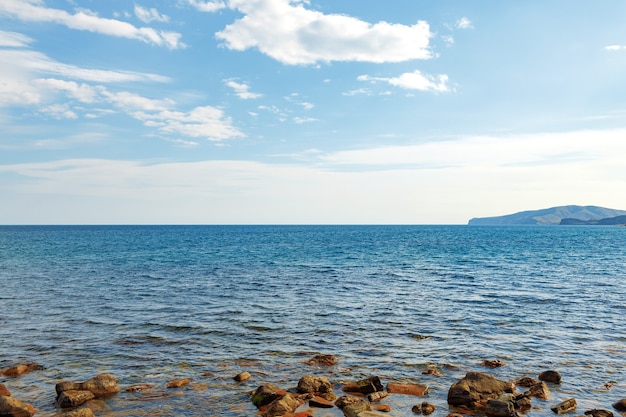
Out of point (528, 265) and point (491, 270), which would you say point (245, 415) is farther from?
point (528, 265)

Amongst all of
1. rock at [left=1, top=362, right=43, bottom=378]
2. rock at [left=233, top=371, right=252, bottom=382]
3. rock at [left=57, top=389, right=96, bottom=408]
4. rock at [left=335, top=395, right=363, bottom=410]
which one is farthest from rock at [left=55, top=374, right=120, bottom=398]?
rock at [left=335, top=395, right=363, bottom=410]

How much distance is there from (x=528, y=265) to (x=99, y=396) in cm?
6137

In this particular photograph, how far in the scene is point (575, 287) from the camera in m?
42.8

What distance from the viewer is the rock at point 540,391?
16281 mm

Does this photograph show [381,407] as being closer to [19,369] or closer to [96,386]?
[96,386]

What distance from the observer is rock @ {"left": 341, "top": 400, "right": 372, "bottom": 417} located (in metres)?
14.5

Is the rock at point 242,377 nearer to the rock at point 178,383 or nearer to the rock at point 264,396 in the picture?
the rock at point 178,383

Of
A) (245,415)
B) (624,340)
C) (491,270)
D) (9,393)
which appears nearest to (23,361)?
(9,393)

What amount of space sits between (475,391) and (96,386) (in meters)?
13.6

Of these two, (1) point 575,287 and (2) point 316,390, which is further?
(1) point 575,287

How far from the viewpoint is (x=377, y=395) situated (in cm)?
1625

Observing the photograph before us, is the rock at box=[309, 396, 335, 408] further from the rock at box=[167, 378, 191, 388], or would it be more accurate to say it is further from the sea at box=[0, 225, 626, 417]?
the rock at box=[167, 378, 191, 388]

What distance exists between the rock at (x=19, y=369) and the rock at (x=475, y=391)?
17.1m

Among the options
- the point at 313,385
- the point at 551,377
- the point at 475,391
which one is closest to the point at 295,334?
the point at 313,385
